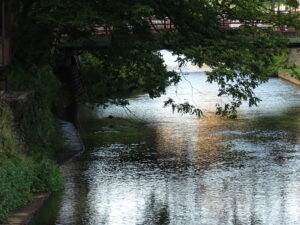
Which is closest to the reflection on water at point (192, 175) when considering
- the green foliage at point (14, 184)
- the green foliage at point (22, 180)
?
the green foliage at point (22, 180)

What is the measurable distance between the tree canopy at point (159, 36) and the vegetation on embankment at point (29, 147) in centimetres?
127

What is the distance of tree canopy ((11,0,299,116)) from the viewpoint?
20.1 metres

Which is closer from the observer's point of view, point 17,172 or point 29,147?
point 17,172

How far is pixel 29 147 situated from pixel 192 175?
5.40 metres

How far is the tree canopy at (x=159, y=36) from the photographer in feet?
66.1

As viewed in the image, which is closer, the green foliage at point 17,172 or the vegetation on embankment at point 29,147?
the green foliage at point 17,172

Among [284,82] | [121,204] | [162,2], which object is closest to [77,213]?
[121,204]

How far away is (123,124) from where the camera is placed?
35.2 m

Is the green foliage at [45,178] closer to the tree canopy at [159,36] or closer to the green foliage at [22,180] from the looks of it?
the green foliage at [22,180]

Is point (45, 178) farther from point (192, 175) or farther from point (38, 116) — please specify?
point (192, 175)

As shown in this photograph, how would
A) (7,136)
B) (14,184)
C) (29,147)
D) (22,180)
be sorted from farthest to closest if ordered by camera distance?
1. (29,147)
2. (7,136)
3. (22,180)
4. (14,184)

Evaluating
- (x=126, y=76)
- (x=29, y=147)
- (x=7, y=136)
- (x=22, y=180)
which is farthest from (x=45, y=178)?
(x=126, y=76)

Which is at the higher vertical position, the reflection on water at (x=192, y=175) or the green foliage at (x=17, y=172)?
the green foliage at (x=17, y=172)

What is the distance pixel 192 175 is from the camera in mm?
22344
